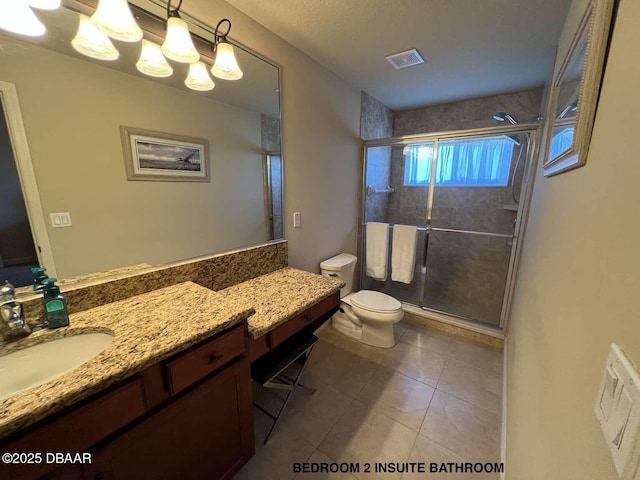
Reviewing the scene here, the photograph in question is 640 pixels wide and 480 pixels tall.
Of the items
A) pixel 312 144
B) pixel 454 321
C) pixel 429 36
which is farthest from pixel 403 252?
pixel 429 36

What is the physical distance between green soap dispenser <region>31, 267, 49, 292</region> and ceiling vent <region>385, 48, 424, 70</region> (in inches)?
91.1

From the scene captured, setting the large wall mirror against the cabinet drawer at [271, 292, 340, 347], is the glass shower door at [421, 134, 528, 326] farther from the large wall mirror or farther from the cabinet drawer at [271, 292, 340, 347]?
the large wall mirror

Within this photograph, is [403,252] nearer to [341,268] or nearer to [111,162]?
[341,268]

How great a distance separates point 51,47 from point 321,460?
214 cm

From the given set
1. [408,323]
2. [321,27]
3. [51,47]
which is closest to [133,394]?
[51,47]

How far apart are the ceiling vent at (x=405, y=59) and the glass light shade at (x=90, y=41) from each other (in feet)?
5.57

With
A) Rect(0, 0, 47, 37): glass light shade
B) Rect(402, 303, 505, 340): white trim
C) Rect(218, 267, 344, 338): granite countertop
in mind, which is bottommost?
Rect(402, 303, 505, 340): white trim

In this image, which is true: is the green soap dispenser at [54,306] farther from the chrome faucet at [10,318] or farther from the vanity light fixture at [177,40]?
the vanity light fixture at [177,40]

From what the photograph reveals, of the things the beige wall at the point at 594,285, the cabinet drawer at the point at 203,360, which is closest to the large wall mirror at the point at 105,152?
the cabinet drawer at the point at 203,360

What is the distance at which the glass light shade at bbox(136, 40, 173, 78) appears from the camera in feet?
3.74

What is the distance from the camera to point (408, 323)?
8.64ft

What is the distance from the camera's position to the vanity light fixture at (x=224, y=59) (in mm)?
1251

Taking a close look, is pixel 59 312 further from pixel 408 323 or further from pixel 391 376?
pixel 408 323

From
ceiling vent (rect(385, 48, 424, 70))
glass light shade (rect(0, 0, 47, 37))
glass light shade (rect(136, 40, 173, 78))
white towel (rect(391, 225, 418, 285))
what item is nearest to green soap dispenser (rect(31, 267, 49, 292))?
glass light shade (rect(0, 0, 47, 37))
